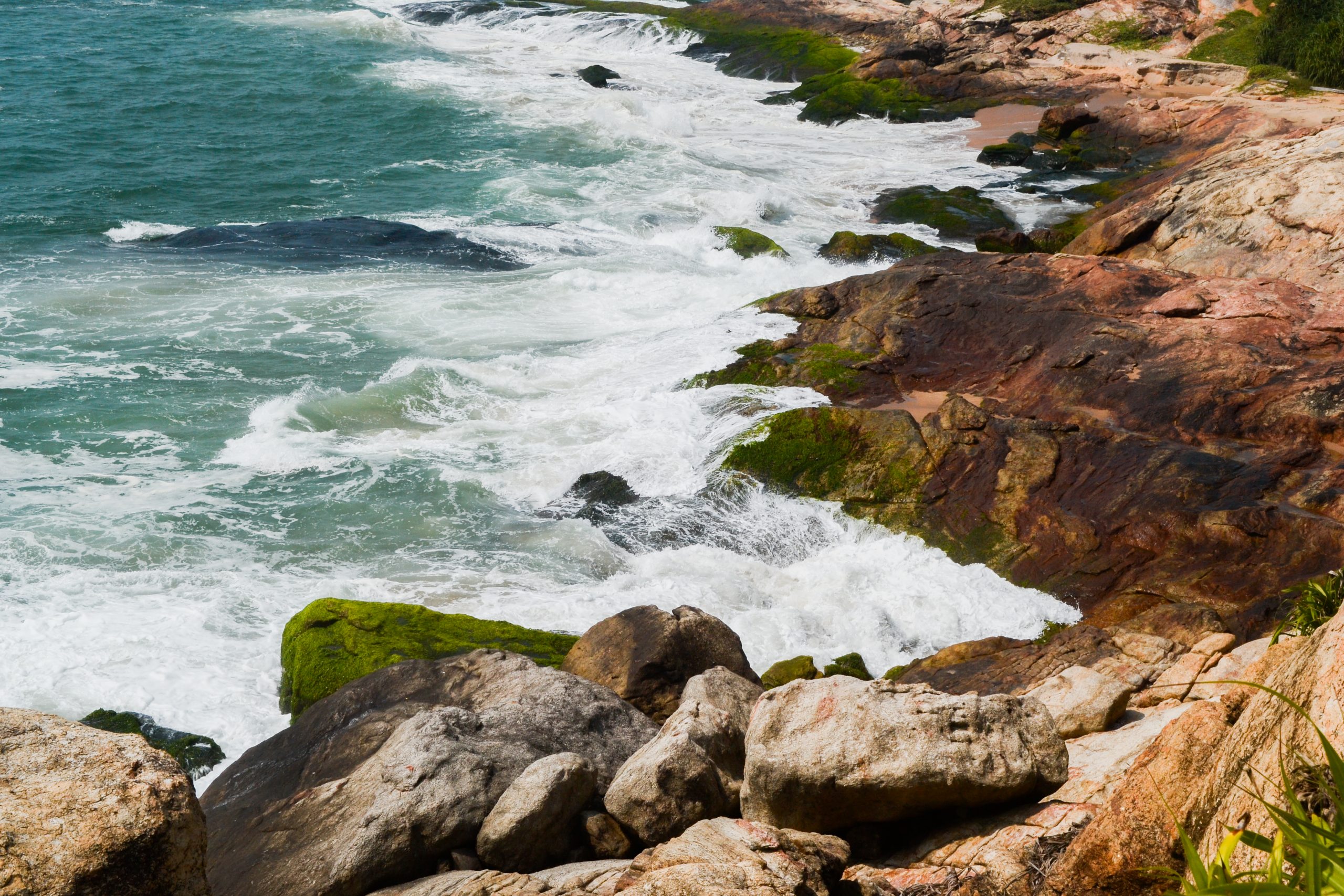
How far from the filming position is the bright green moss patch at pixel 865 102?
38.0 m

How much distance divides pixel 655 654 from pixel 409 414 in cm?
899

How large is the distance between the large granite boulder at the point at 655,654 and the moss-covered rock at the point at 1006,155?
24.9m

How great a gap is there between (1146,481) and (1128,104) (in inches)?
926

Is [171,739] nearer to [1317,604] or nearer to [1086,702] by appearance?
[1086,702]

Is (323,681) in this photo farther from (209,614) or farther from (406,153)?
(406,153)

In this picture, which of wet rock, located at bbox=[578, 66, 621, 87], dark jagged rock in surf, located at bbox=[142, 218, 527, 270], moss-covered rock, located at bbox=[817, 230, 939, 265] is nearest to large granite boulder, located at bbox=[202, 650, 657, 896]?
moss-covered rock, located at bbox=[817, 230, 939, 265]

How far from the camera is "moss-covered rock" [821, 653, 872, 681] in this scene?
1074 centimetres

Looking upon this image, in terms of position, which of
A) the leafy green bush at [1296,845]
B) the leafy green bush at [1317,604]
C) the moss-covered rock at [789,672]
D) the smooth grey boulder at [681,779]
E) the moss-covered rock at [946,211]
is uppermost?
the leafy green bush at [1296,845]

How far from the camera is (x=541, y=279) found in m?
23.2

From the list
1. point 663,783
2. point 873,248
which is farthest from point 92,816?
point 873,248

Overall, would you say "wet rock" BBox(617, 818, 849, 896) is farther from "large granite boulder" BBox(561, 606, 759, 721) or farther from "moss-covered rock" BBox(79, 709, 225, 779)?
"moss-covered rock" BBox(79, 709, 225, 779)

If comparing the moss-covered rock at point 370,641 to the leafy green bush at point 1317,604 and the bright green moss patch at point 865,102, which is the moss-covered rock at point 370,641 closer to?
the leafy green bush at point 1317,604

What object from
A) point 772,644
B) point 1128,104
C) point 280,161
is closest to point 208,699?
point 772,644

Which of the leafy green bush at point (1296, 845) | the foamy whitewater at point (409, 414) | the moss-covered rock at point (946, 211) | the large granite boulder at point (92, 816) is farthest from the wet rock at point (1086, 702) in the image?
the moss-covered rock at point (946, 211)
